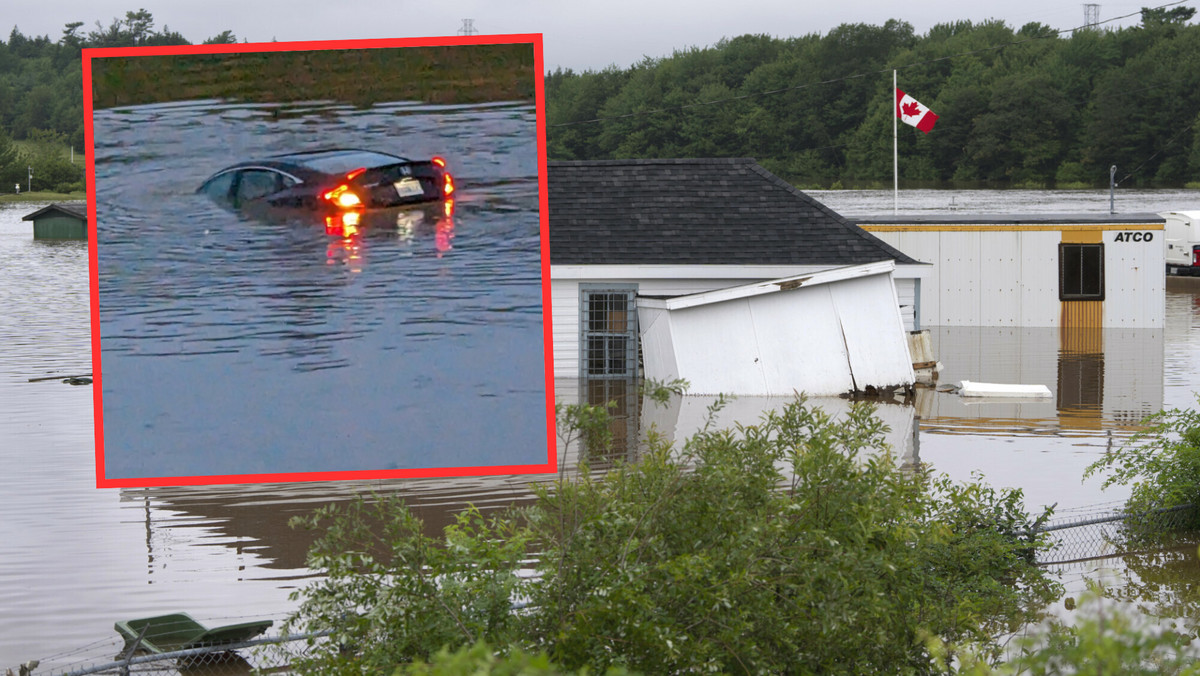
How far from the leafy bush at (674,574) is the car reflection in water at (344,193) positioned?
1.87 meters

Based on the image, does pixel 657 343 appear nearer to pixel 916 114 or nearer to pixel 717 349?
pixel 717 349

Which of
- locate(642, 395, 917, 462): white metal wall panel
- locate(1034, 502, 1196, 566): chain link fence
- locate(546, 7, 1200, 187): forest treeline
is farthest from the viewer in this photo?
locate(546, 7, 1200, 187): forest treeline

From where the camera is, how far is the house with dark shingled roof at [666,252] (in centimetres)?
2158

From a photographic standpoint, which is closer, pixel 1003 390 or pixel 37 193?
pixel 1003 390

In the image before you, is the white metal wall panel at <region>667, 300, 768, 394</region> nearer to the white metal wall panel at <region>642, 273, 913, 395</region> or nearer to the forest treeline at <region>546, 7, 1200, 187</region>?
the white metal wall panel at <region>642, 273, 913, 395</region>

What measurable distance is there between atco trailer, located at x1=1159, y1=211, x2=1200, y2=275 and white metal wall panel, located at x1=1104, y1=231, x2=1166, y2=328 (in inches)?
511

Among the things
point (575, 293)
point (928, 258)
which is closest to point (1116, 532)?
point (575, 293)

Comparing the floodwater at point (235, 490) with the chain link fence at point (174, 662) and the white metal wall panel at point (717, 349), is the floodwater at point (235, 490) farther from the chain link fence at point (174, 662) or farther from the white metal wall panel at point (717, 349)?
the white metal wall panel at point (717, 349)

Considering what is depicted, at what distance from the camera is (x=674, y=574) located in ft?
18.3

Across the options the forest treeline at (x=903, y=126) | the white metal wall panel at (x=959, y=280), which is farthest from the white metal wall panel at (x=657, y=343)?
the forest treeline at (x=903, y=126)

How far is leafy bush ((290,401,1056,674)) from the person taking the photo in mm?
5715

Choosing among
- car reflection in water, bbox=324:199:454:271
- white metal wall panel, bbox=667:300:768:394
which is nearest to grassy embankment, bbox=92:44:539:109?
car reflection in water, bbox=324:199:454:271

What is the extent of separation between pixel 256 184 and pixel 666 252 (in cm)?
1453

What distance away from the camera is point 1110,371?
72.4ft
